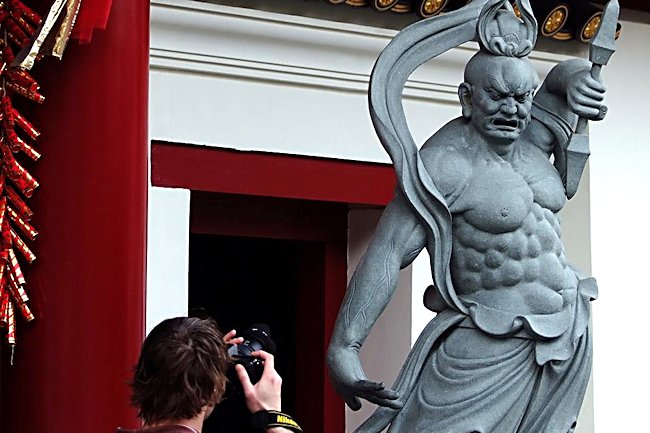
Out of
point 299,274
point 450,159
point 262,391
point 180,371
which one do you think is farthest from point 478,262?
point 299,274

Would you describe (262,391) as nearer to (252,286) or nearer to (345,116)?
(345,116)

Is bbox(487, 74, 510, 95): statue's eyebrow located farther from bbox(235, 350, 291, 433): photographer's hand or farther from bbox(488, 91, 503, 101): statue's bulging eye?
bbox(235, 350, 291, 433): photographer's hand

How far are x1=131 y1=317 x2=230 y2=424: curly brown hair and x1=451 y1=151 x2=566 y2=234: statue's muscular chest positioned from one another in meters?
1.52

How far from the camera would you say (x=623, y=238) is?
8.21 meters

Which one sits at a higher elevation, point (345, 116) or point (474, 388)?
point (345, 116)

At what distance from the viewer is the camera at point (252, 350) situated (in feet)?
12.6

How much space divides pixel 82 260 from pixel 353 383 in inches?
55.9

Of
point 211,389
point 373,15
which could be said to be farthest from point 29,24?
point 211,389

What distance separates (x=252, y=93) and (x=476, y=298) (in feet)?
8.35

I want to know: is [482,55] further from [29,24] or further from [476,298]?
[29,24]

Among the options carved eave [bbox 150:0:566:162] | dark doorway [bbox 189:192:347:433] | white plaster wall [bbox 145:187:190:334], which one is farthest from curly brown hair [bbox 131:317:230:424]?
dark doorway [bbox 189:192:347:433]

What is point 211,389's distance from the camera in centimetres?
344

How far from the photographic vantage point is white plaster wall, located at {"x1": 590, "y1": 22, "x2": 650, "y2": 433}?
8.12m

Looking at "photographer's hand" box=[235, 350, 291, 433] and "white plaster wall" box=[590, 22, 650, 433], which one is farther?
"white plaster wall" box=[590, 22, 650, 433]
